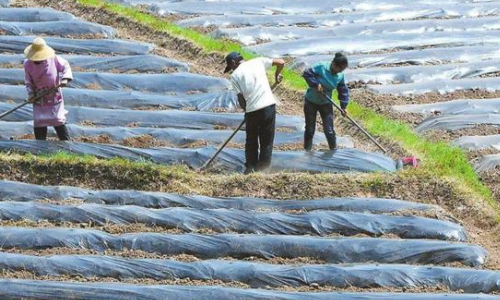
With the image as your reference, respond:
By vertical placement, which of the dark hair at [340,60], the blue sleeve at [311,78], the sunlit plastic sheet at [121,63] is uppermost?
the dark hair at [340,60]

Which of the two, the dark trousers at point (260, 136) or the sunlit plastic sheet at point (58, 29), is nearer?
the dark trousers at point (260, 136)

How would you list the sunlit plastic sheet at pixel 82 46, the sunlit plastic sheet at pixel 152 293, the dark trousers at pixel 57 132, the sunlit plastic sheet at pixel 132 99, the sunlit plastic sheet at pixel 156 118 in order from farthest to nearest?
the sunlit plastic sheet at pixel 82 46, the sunlit plastic sheet at pixel 132 99, the sunlit plastic sheet at pixel 156 118, the dark trousers at pixel 57 132, the sunlit plastic sheet at pixel 152 293

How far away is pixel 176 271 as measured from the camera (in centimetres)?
920

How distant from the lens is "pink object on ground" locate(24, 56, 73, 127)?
1138cm

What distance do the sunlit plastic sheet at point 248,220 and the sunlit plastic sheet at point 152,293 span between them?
1.12m

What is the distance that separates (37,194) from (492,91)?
244 inches

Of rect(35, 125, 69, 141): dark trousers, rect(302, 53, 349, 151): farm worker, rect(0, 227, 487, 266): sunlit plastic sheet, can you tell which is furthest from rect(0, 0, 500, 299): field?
rect(302, 53, 349, 151): farm worker

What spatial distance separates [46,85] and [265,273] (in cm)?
351

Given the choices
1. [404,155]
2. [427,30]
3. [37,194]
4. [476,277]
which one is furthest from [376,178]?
[427,30]

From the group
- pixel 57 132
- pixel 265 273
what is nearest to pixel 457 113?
pixel 57 132

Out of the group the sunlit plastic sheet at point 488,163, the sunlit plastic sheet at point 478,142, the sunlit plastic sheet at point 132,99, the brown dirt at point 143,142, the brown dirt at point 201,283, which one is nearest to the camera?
the brown dirt at point 201,283

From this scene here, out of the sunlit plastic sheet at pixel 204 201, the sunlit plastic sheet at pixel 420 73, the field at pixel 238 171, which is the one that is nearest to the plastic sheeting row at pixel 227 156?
the field at pixel 238 171

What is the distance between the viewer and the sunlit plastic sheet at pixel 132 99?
13.0 m

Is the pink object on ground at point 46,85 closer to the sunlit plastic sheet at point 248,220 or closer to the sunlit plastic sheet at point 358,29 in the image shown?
the sunlit plastic sheet at point 248,220
